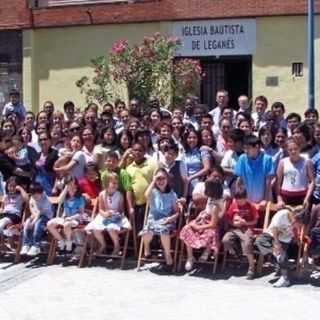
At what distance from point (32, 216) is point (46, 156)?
1079 mm

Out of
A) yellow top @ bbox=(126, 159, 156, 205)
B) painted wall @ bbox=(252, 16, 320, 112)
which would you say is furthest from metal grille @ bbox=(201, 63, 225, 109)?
yellow top @ bbox=(126, 159, 156, 205)

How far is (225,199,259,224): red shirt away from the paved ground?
700 mm

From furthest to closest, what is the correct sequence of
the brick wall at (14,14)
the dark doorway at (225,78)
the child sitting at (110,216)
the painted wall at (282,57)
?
the brick wall at (14,14), the dark doorway at (225,78), the painted wall at (282,57), the child sitting at (110,216)

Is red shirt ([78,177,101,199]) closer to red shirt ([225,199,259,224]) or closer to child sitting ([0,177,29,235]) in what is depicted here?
child sitting ([0,177,29,235])

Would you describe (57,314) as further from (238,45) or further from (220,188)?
(238,45)

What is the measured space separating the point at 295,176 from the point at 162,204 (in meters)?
1.65

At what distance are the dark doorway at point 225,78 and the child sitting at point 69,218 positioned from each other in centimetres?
1384

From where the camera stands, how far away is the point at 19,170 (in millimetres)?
11656

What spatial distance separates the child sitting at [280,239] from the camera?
9523 millimetres

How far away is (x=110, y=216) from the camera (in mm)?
10562

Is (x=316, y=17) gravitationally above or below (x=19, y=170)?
above

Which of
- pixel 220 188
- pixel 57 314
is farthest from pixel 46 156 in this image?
pixel 57 314

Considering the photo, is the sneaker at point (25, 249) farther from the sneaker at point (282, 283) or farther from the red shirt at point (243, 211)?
the sneaker at point (282, 283)

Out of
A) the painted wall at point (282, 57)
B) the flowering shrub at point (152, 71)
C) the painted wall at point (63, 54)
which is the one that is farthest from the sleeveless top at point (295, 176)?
the painted wall at point (63, 54)
